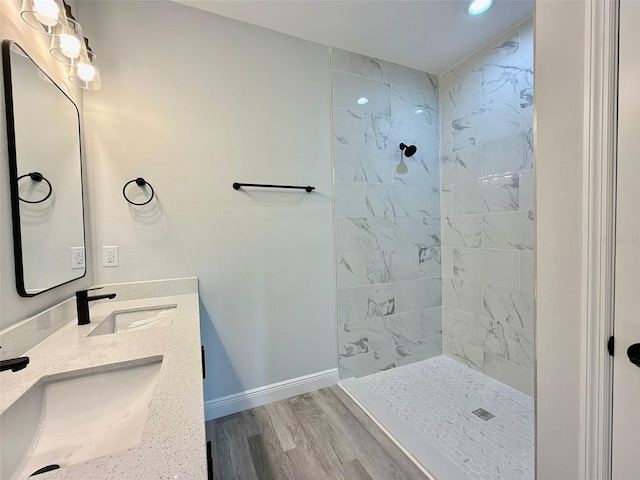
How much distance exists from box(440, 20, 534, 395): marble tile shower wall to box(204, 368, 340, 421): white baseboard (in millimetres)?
1235

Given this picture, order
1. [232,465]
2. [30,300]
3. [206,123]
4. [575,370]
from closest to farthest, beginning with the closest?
[575,370] < [30,300] < [232,465] < [206,123]

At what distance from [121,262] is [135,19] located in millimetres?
1374

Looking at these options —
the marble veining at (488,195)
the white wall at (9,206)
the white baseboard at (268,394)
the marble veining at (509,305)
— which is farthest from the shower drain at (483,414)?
the white wall at (9,206)

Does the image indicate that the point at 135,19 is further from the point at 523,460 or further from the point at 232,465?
the point at 523,460

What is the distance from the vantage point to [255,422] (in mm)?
1691

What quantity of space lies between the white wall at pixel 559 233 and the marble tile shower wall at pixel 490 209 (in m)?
1.28

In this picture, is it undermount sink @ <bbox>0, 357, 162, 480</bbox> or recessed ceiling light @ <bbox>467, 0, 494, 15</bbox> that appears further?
recessed ceiling light @ <bbox>467, 0, 494, 15</bbox>

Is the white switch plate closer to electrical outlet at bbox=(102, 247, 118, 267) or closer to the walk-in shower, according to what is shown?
electrical outlet at bbox=(102, 247, 118, 267)

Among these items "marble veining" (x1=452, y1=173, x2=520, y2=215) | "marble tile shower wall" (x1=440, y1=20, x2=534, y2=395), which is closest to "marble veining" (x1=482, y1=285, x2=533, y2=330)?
"marble tile shower wall" (x1=440, y1=20, x2=534, y2=395)

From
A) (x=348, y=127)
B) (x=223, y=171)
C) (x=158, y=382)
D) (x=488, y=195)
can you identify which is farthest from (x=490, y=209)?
(x=158, y=382)

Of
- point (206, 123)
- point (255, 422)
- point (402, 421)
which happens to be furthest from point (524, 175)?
point (255, 422)

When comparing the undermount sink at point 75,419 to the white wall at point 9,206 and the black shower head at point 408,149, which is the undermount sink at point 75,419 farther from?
the black shower head at point 408,149

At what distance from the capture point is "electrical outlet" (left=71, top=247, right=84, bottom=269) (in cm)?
127

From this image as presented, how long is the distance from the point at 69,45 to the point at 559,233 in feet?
6.50
